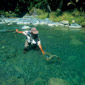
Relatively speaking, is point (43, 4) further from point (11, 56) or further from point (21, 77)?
point (21, 77)

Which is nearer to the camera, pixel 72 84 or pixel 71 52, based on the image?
pixel 72 84

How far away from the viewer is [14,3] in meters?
27.2

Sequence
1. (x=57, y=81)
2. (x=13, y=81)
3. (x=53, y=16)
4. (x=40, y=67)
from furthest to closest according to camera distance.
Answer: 1. (x=53, y=16)
2. (x=40, y=67)
3. (x=57, y=81)
4. (x=13, y=81)

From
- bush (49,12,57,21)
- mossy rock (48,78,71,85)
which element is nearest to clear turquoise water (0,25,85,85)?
mossy rock (48,78,71,85)

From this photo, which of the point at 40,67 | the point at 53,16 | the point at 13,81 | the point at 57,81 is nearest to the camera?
the point at 13,81

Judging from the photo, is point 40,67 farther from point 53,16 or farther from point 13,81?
point 53,16

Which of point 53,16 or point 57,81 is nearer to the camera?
point 57,81

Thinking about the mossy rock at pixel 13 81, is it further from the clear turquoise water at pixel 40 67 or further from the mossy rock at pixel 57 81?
the mossy rock at pixel 57 81

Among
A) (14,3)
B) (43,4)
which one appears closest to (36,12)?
(43,4)

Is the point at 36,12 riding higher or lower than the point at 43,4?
lower

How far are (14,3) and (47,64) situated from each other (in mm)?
23101

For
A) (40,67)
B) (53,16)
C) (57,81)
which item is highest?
(57,81)

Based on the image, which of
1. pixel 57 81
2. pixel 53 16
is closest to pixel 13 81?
pixel 57 81

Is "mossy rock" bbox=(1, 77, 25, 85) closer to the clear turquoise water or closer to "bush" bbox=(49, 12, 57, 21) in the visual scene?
the clear turquoise water
